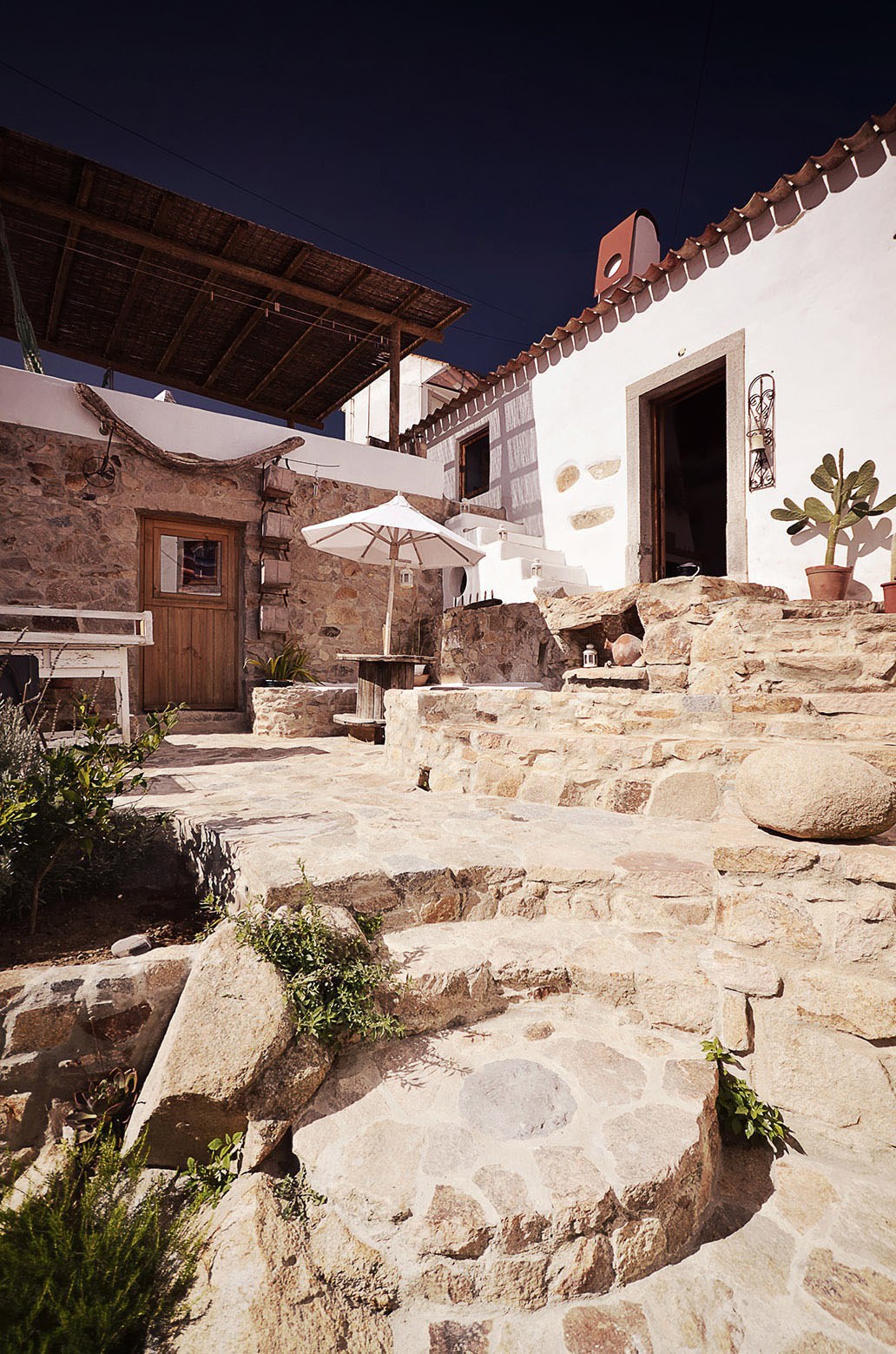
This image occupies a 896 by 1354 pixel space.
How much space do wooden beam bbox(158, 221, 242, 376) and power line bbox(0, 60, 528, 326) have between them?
0.53 m

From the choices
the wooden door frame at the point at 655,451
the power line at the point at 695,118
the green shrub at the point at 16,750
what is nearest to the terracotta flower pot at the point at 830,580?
the wooden door frame at the point at 655,451

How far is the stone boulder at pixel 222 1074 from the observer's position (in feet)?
5.31

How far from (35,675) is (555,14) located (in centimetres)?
710

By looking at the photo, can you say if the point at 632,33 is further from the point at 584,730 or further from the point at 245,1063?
the point at 245,1063

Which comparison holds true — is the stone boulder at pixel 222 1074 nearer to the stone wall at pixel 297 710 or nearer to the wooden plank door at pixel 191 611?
the stone wall at pixel 297 710

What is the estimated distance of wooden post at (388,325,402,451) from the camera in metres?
7.97

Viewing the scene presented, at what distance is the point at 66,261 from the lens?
6871mm

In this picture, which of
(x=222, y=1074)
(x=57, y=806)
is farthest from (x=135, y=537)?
(x=222, y=1074)

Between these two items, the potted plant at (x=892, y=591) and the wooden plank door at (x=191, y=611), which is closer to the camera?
the potted plant at (x=892, y=591)

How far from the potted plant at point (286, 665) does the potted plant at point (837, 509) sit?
17.0 feet

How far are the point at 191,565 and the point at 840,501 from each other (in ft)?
22.0

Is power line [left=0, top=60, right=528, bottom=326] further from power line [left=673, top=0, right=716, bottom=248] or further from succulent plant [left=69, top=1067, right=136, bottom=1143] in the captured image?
succulent plant [left=69, top=1067, right=136, bottom=1143]

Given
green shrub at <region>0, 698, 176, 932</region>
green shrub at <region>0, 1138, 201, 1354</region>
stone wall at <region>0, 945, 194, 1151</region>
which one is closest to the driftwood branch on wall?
green shrub at <region>0, 698, 176, 932</region>

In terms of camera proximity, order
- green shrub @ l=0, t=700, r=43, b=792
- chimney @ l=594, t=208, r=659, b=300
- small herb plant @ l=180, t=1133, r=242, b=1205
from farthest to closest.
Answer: chimney @ l=594, t=208, r=659, b=300, green shrub @ l=0, t=700, r=43, b=792, small herb plant @ l=180, t=1133, r=242, b=1205
